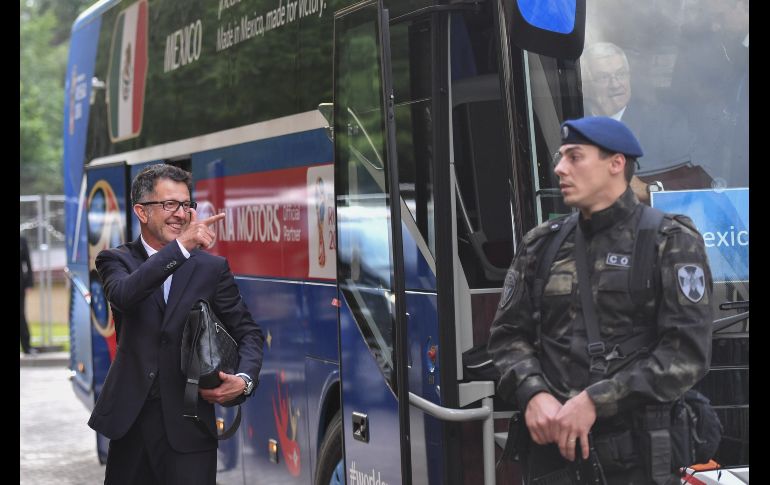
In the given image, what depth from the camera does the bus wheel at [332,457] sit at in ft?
22.3

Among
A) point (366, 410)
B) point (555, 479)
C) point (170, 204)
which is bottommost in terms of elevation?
point (555, 479)

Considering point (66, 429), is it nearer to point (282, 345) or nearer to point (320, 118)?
point (282, 345)

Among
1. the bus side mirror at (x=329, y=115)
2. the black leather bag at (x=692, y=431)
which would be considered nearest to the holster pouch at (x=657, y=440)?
the black leather bag at (x=692, y=431)

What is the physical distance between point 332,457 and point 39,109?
128 feet

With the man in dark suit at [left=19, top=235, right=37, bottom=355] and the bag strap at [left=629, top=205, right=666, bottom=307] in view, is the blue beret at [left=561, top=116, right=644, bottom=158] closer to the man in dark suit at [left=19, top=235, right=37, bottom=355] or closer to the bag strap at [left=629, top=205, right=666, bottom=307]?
the bag strap at [left=629, top=205, right=666, bottom=307]

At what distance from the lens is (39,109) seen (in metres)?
43.9

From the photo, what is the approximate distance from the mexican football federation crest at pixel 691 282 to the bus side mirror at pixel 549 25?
1.26 meters

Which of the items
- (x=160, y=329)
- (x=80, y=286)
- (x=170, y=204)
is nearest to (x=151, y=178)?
(x=170, y=204)

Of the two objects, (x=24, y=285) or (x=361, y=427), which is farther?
(x=24, y=285)

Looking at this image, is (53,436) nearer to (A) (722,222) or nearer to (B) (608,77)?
(B) (608,77)

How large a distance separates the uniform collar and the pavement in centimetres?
751

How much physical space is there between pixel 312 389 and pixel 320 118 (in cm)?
142

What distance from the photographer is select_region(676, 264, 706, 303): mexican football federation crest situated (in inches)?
159

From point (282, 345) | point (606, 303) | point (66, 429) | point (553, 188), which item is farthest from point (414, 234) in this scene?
point (66, 429)
